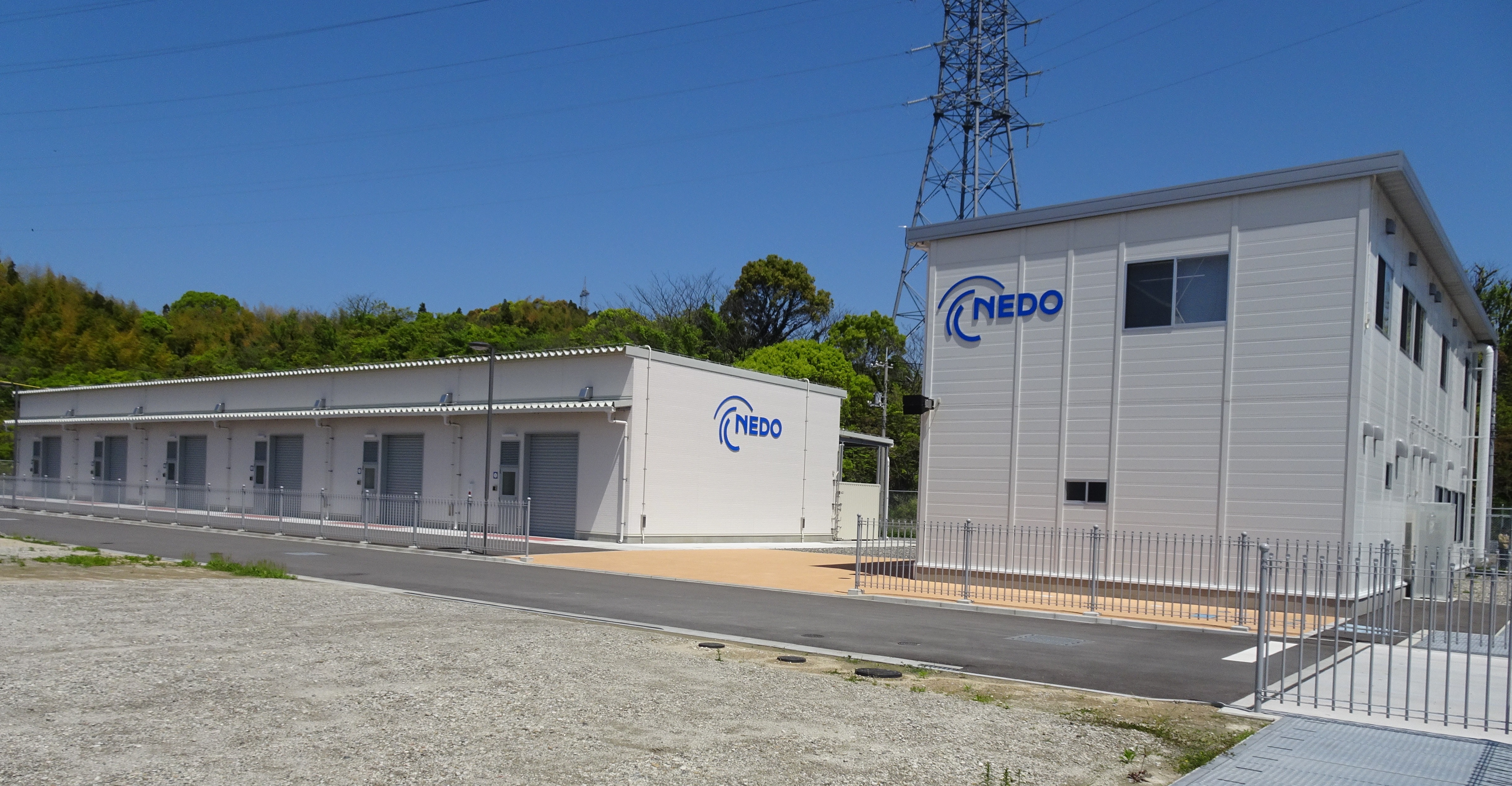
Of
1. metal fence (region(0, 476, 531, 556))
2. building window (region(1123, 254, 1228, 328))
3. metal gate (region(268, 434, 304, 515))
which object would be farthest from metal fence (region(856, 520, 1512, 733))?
metal gate (region(268, 434, 304, 515))

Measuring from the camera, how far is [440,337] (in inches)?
2709

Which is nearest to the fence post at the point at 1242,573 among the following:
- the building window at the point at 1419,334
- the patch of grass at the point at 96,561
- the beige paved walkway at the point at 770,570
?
the beige paved walkway at the point at 770,570

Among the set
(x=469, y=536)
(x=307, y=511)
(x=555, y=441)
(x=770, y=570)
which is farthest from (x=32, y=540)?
(x=770, y=570)

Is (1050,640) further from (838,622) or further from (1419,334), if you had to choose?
(1419,334)

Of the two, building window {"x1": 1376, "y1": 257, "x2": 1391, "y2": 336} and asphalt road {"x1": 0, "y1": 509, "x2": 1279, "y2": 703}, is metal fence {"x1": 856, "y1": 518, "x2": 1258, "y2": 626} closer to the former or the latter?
asphalt road {"x1": 0, "y1": 509, "x2": 1279, "y2": 703}

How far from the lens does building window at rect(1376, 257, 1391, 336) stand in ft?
57.2

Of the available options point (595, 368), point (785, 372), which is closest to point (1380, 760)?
point (595, 368)

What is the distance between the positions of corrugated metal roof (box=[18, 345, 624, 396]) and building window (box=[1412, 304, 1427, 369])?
17.7 m

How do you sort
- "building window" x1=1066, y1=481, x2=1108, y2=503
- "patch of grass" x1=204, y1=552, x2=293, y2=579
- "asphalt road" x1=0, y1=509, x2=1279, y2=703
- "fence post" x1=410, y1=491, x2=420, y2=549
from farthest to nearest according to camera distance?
"fence post" x1=410, y1=491, x2=420, y2=549
"building window" x1=1066, y1=481, x2=1108, y2=503
"patch of grass" x1=204, y1=552, x2=293, y2=579
"asphalt road" x1=0, y1=509, x2=1279, y2=703

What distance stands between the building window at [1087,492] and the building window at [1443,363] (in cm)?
1076

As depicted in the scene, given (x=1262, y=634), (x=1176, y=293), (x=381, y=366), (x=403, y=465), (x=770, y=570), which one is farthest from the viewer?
(x=381, y=366)

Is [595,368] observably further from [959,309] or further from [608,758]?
[608,758]

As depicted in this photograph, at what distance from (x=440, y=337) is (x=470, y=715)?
64.2 metres

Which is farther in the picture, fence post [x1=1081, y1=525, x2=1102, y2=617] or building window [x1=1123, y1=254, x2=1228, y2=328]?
building window [x1=1123, y1=254, x2=1228, y2=328]
